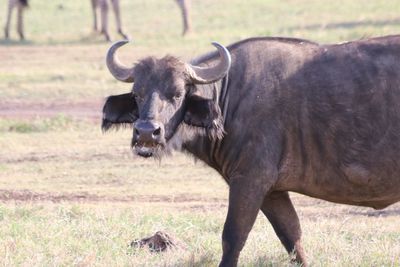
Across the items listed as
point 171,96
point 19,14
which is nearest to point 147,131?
point 171,96

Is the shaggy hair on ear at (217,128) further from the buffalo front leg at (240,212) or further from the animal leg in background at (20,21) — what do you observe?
the animal leg in background at (20,21)

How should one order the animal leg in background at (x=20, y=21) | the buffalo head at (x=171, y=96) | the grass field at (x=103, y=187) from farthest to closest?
1. the animal leg in background at (x=20, y=21)
2. the grass field at (x=103, y=187)
3. the buffalo head at (x=171, y=96)

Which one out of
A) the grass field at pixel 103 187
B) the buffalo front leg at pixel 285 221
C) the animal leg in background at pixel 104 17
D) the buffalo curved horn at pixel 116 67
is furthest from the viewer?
the animal leg in background at pixel 104 17

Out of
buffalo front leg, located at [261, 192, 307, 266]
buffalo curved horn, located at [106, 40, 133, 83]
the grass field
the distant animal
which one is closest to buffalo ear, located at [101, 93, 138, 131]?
buffalo curved horn, located at [106, 40, 133, 83]

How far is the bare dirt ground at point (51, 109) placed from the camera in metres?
15.8

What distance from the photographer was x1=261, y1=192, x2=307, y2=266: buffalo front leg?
7.73 m

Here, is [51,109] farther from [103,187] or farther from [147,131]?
[147,131]

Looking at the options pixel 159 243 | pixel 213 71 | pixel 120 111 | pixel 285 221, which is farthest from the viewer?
pixel 159 243

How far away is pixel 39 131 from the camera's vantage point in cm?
1469

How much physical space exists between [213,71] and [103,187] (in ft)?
15.7

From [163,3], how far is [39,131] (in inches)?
705

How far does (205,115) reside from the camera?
23.3ft

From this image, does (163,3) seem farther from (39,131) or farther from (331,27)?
(39,131)

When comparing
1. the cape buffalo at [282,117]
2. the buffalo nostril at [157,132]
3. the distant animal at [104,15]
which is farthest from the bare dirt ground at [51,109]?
the buffalo nostril at [157,132]
